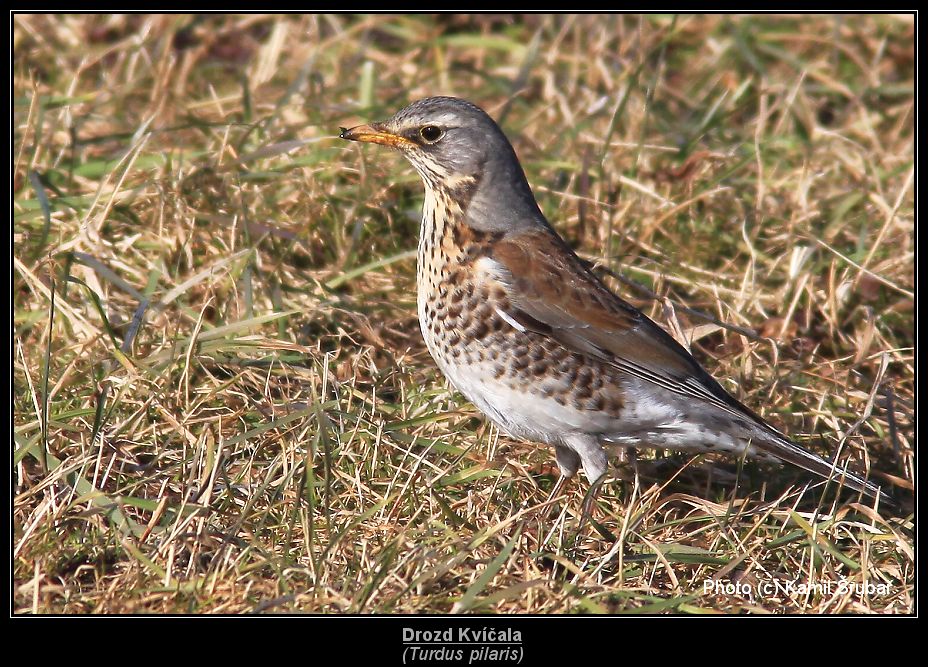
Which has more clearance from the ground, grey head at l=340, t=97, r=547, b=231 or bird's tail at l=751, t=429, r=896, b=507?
grey head at l=340, t=97, r=547, b=231

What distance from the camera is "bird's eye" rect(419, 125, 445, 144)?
15.2 feet

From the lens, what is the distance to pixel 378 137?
4.72m

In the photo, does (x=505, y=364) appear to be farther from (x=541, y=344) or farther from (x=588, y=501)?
(x=588, y=501)

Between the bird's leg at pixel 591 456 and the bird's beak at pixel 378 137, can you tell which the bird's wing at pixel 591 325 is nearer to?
the bird's leg at pixel 591 456

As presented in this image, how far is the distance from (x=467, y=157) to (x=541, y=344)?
2.81 ft

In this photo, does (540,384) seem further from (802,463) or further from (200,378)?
(200,378)

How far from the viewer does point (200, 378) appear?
4.85m

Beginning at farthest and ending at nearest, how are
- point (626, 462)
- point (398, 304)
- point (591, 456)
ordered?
point (398, 304) → point (626, 462) → point (591, 456)

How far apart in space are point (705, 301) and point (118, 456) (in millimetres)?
3053

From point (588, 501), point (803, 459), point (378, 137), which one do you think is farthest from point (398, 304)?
point (803, 459)

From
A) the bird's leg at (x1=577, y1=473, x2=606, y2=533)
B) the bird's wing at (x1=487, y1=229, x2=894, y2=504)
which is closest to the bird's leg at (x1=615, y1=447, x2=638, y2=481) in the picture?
the bird's leg at (x1=577, y1=473, x2=606, y2=533)

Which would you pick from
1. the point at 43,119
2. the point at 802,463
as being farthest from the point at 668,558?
the point at 43,119

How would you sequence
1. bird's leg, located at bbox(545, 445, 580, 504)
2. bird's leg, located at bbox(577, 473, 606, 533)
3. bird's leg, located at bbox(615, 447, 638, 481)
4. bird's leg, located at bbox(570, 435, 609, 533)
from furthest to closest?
1. bird's leg, located at bbox(615, 447, 638, 481)
2. bird's leg, located at bbox(545, 445, 580, 504)
3. bird's leg, located at bbox(570, 435, 609, 533)
4. bird's leg, located at bbox(577, 473, 606, 533)

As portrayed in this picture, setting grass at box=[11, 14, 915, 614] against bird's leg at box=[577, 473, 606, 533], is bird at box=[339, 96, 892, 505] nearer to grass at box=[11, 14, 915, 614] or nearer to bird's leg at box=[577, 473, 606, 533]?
bird's leg at box=[577, 473, 606, 533]
